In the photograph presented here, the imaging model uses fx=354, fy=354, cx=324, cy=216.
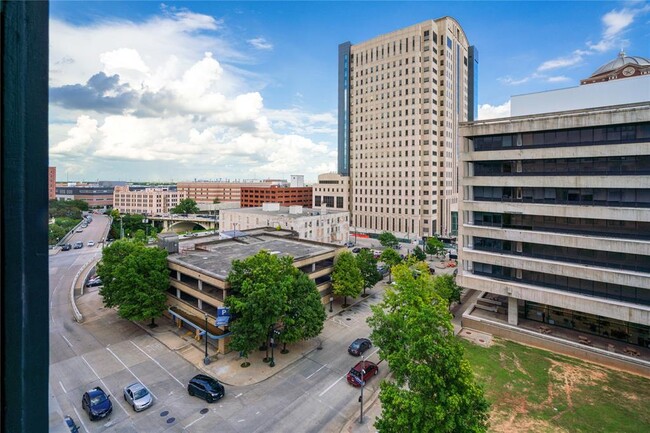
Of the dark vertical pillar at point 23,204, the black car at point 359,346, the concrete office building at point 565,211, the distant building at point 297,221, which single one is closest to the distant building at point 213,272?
the black car at point 359,346

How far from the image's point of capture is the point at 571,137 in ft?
115

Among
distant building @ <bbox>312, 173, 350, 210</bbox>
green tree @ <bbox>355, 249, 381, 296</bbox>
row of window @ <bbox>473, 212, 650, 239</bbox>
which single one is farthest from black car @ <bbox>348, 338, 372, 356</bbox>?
distant building @ <bbox>312, 173, 350, 210</bbox>

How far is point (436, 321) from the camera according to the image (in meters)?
19.9

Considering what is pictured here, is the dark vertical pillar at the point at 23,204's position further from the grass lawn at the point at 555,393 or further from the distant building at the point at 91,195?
the distant building at the point at 91,195

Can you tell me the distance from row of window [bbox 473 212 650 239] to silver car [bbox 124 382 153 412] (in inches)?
1425

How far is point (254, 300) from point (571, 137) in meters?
34.4

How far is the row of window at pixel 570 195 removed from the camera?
106 feet

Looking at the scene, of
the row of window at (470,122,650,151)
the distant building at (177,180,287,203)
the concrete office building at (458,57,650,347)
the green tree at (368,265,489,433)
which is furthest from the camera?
the distant building at (177,180,287,203)

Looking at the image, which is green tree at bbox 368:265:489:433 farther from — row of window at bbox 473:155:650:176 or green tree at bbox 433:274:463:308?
row of window at bbox 473:155:650:176

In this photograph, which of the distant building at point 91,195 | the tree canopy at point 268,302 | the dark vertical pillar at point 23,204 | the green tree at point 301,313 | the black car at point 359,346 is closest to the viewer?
the dark vertical pillar at point 23,204

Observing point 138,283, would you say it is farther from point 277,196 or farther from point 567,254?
point 277,196

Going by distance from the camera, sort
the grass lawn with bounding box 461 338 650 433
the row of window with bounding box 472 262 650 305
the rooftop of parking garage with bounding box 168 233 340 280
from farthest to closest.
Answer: the rooftop of parking garage with bounding box 168 233 340 280 → the row of window with bounding box 472 262 650 305 → the grass lawn with bounding box 461 338 650 433

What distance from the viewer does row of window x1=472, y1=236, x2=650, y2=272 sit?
3241cm

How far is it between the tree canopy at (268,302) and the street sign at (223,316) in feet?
1.60
